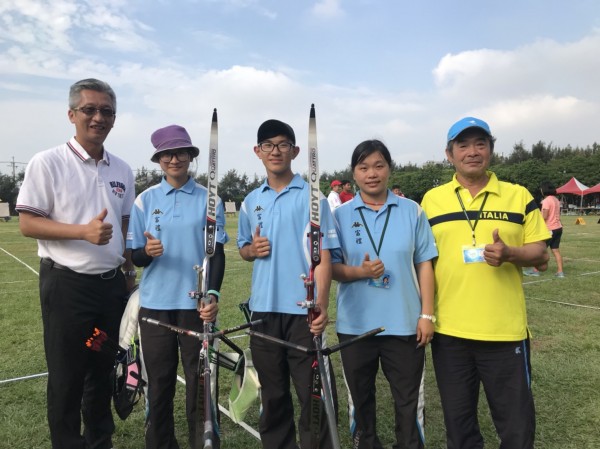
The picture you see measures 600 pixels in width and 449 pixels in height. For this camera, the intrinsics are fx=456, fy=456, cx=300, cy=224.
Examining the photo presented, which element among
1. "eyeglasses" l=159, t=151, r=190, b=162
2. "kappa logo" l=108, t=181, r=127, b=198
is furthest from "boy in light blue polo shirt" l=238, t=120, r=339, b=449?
"kappa logo" l=108, t=181, r=127, b=198

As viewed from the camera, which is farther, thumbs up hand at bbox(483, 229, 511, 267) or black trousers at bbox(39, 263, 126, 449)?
black trousers at bbox(39, 263, 126, 449)

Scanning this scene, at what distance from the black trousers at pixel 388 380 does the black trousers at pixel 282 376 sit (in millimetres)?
162

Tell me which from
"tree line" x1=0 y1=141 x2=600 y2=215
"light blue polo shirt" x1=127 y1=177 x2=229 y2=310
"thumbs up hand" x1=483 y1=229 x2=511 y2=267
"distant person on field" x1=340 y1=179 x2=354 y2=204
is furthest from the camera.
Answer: "tree line" x1=0 y1=141 x2=600 y2=215

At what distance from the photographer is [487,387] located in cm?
263

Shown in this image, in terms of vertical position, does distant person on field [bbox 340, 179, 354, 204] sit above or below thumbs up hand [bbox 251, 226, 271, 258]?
above

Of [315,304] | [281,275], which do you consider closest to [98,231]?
[281,275]

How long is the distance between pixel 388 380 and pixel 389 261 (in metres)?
0.73

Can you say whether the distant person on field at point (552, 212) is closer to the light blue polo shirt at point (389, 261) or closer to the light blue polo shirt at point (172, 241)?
the light blue polo shirt at point (389, 261)

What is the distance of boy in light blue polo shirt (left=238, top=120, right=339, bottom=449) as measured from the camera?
277cm

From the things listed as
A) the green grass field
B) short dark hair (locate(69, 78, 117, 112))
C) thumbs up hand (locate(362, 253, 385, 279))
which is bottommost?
the green grass field

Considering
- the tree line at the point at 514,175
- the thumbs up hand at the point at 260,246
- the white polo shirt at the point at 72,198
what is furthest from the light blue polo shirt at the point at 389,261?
the tree line at the point at 514,175

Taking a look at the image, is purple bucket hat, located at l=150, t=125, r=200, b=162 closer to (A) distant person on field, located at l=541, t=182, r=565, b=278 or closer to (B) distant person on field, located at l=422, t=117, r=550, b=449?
(B) distant person on field, located at l=422, t=117, r=550, b=449

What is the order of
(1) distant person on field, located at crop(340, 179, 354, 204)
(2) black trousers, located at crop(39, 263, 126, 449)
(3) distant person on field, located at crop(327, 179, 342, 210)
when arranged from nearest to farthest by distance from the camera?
(2) black trousers, located at crop(39, 263, 126, 449) < (3) distant person on field, located at crop(327, 179, 342, 210) < (1) distant person on field, located at crop(340, 179, 354, 204)

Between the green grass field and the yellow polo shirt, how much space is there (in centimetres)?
128
